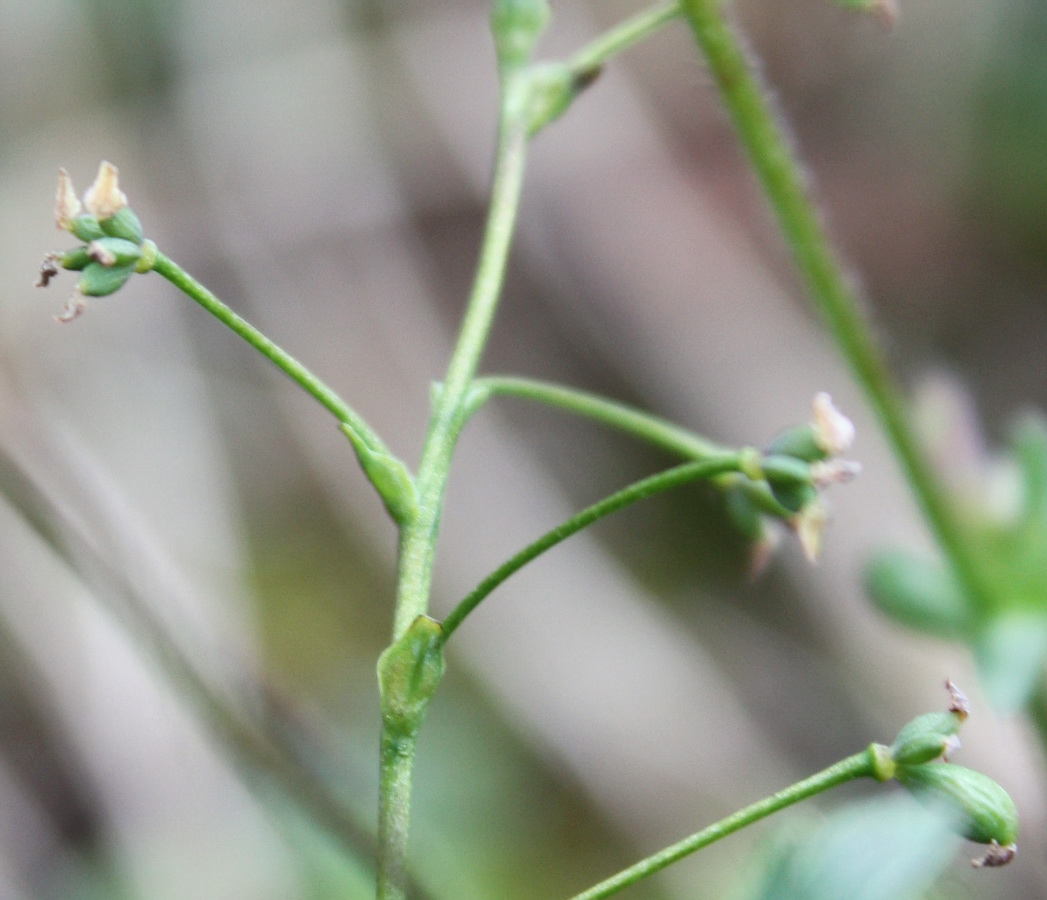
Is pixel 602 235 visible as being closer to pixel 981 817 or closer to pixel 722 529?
pixel 722 529

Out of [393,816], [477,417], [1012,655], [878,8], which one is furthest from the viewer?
[477,417]

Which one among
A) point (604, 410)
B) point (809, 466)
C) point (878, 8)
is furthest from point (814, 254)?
point (809, 466)

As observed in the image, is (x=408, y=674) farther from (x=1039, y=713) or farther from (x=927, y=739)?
(x=1039, y=713)

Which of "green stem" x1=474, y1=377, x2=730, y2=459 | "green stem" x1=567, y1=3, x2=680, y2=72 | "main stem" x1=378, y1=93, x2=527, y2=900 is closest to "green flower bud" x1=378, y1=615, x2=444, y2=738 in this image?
"main stem" x1=378, y1=93, x2=527, y2=900

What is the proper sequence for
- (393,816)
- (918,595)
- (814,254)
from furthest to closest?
(918,595), (814,254), (393,816)

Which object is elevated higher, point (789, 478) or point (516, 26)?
point (516, 26)

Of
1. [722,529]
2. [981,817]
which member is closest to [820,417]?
[981,817]
